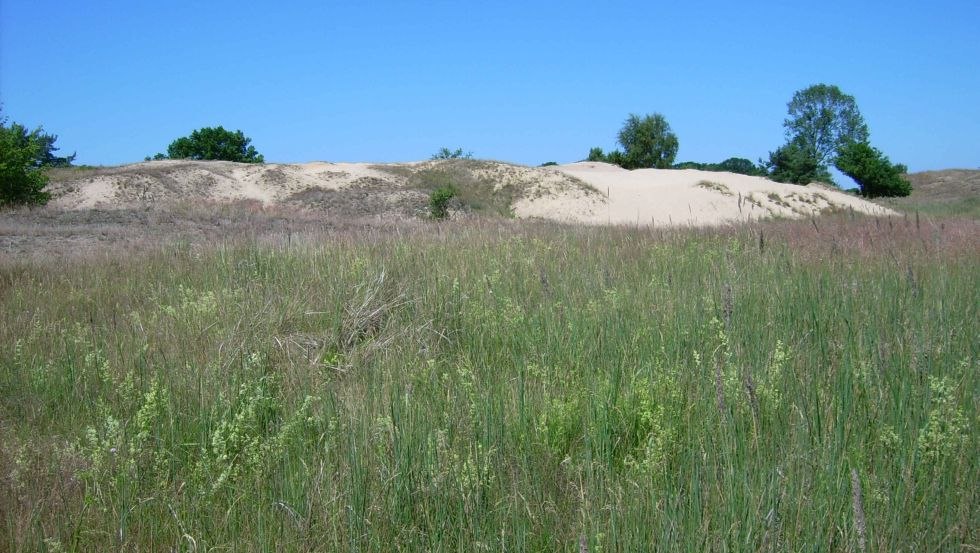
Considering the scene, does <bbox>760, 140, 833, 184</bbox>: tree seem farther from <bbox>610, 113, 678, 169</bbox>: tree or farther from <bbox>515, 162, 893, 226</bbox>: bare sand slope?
<bbox>610, 113, 678, 169</bbox>: tree

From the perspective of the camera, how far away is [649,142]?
5338 cm

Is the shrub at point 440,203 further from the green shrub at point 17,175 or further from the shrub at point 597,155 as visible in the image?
the shrub at point 597,155

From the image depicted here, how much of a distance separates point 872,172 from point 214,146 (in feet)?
159

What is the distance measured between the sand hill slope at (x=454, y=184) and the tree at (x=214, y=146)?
3134 cm

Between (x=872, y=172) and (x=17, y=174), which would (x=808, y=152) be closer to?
(x=872, y=172)

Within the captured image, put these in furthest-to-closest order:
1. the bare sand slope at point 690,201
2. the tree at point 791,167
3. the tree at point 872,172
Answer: the tree at point 872,172 → the tree at point 791,167 → the bare sand slope at point 690,201

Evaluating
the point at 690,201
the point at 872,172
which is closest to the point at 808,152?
A: the point at 872,172

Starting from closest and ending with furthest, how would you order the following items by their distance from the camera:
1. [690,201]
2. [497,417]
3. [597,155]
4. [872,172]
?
[497,417] → [690,201] → [872,172] → [597,155]

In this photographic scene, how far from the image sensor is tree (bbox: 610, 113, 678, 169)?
53.3 m

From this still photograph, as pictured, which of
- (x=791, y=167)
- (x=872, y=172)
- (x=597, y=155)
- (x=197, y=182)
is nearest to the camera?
(x=197, y=182)

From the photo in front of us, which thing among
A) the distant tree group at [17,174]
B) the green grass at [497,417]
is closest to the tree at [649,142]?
the distant tree group at [17,174]

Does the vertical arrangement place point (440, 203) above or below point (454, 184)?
below

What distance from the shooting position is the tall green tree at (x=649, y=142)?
175ft

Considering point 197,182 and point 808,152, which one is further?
point 808,152
